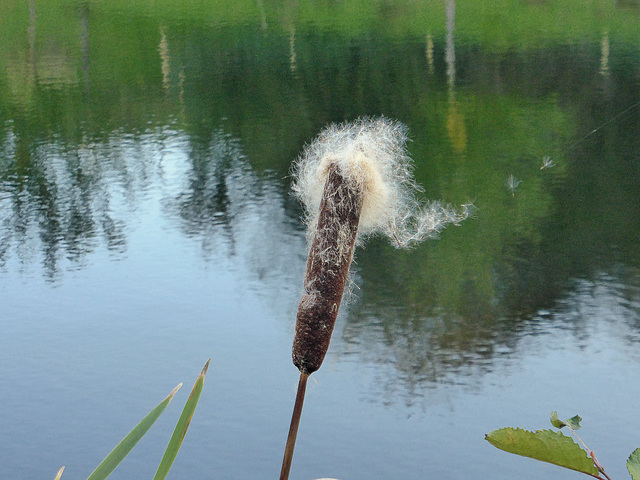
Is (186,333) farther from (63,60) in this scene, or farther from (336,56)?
(63,60)

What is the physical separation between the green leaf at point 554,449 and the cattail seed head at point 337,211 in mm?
496

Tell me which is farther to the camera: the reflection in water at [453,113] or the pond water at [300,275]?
the reflection in water at [453,113]

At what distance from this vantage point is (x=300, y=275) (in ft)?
19.7

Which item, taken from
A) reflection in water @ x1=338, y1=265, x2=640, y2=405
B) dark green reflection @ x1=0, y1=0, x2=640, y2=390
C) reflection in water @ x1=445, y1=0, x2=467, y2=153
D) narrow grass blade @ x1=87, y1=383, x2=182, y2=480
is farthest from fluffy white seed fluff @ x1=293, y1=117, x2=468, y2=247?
reflection in water @ x1=445, y1=0, x2=467, y2=153

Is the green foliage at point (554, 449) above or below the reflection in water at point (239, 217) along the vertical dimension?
above

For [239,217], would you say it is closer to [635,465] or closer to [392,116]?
[392,116]

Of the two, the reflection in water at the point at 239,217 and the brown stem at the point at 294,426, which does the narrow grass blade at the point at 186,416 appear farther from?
the reflection in water at the point at 239,217

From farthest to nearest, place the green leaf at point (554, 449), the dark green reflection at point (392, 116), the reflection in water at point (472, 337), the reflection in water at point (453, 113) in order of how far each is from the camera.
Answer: the reflection in water at point (453, 113), the dark green reflection at point (392, 116), the reflection in water at point (472, 337), the green leaf at point (554, 449)

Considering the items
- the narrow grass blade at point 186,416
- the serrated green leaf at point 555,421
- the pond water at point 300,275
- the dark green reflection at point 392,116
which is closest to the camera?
the serrated green leaf at point 555,421

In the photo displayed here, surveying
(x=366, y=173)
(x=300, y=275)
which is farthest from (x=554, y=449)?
(x=300, y=275)

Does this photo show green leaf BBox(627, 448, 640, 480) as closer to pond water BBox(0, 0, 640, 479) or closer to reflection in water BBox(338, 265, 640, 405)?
pond water BBox(0, 0, 640, 479)

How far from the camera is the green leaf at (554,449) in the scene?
827 millimetres

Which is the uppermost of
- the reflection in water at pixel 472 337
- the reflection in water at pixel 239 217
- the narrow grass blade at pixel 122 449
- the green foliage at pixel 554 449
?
the green foliage at pixel 554 449

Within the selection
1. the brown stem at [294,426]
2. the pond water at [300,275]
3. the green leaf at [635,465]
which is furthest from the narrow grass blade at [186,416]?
the pond water at [300,275]
